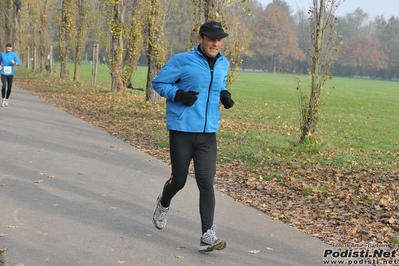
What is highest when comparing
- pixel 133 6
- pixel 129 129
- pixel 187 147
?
pixel 133 6

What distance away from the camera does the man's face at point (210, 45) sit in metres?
5.71

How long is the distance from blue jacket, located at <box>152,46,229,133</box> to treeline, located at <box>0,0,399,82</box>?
697 cm

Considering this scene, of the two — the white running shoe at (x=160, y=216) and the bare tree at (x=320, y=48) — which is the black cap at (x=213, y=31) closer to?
→ the white running shoe at (x=160, y=216)

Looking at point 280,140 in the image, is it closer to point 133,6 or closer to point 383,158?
point 383,158

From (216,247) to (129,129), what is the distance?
415 inches

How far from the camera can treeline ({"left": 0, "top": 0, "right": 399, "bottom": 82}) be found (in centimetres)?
1778

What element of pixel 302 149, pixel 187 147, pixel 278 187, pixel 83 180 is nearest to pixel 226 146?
pixel 302 149

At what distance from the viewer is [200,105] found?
19.1 ft

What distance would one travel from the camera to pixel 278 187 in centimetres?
956

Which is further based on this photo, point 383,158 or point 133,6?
point 133,6

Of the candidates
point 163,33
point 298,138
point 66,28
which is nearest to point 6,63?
point 163,33

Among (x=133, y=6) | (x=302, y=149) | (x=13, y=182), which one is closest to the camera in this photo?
(x=13, y=182)

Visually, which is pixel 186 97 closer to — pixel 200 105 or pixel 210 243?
pixel 200 105

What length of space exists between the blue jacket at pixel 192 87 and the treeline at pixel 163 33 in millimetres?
6971
